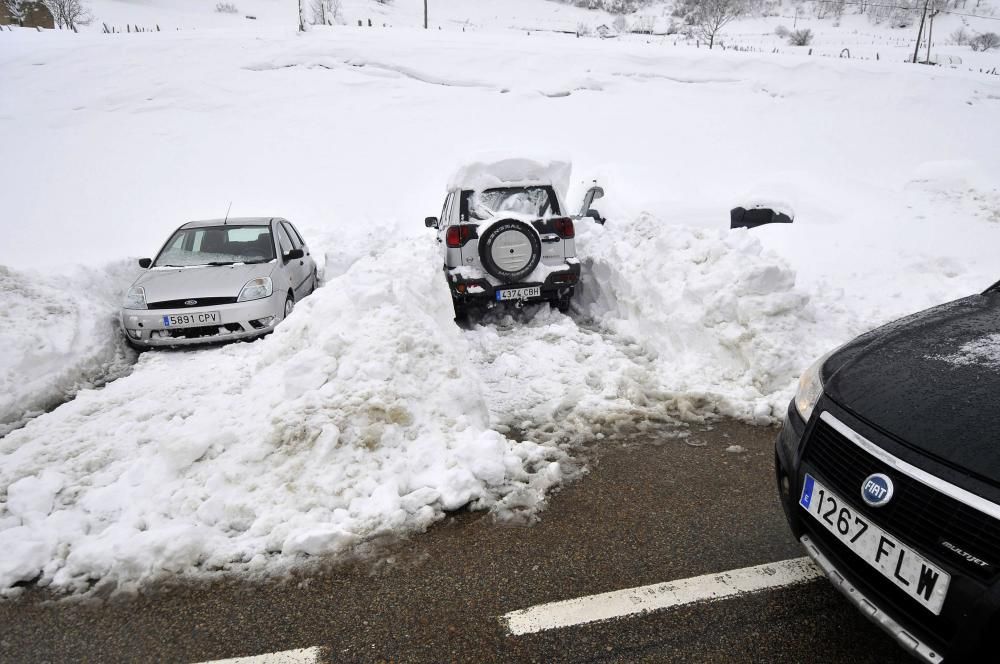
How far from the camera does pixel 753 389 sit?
16.0 ft

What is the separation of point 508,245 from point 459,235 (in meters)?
0.65

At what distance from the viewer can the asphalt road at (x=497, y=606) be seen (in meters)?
2.29

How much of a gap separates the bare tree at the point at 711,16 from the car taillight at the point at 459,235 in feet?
134

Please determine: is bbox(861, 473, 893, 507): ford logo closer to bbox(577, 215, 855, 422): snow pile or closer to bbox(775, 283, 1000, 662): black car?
bbox(775, 283, 1000, 662): black car

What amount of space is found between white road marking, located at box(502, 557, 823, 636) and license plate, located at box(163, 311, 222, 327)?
5176 millimetres

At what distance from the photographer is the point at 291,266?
7.60m

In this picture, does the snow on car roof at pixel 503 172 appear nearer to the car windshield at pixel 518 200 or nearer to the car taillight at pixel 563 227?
the car windshield at pixel 518 200

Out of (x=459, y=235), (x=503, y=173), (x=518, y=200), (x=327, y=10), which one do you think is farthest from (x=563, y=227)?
(x=327, y=10)

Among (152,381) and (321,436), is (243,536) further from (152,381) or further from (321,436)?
(152,381)

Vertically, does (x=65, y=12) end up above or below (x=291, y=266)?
above

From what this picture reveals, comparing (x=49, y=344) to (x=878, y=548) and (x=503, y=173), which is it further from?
(x=878, y=548)

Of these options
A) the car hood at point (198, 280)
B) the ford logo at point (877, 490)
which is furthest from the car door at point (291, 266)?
the ford logo at point (877, 490)

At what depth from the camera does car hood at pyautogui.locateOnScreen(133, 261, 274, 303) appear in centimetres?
634

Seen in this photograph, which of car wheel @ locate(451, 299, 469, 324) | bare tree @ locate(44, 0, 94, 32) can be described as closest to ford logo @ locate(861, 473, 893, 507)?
car wheel @ locate(451, 299, 469, 324)
